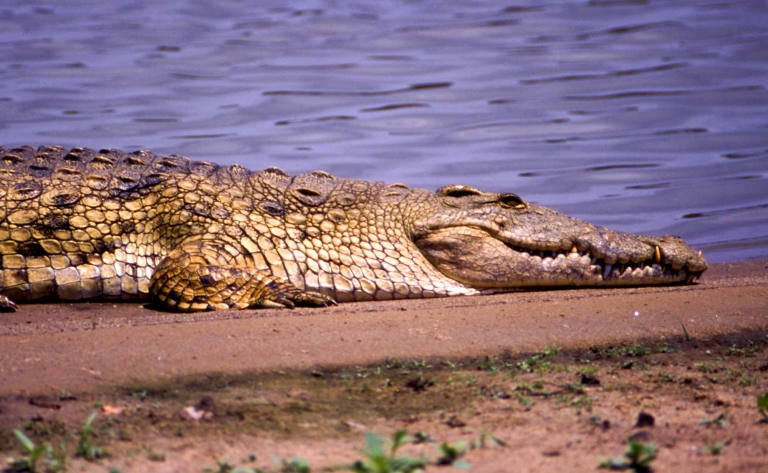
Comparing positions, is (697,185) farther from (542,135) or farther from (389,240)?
(389,240)

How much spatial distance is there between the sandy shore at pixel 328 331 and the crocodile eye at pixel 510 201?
679mm

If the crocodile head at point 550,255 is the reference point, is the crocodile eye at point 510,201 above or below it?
above

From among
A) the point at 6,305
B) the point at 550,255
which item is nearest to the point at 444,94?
the point at 550,255

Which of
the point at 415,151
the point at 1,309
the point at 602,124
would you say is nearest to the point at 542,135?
the point at 602,124

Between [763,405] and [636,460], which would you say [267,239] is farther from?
[636,460]

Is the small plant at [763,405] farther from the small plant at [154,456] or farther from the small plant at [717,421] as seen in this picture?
the small plant at [154,456]

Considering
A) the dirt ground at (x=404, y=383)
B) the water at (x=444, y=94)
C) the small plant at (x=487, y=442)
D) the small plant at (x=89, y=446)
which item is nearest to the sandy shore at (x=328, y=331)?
the dirt ground at (x=404, y=383)

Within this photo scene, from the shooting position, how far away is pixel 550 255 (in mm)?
5512

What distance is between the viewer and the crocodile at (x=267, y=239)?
5.21m

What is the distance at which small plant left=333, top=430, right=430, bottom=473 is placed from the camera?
232cm

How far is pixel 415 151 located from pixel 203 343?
27.6 feet

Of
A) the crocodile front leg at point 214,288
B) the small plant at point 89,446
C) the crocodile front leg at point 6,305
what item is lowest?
the crocodile front leg at point 6,305

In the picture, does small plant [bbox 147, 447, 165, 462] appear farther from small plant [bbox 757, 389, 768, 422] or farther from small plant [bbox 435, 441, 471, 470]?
small plant [bbox 757, 389, 768, 422]

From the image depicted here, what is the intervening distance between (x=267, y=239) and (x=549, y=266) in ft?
5.88
